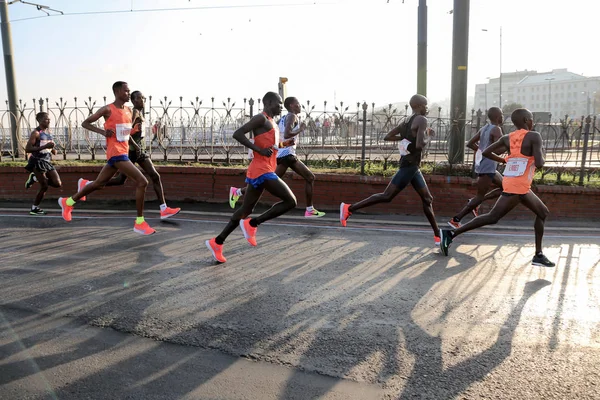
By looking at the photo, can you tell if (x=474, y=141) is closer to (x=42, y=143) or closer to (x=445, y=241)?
(x=445, y=241)

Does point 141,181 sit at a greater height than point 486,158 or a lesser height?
lesser

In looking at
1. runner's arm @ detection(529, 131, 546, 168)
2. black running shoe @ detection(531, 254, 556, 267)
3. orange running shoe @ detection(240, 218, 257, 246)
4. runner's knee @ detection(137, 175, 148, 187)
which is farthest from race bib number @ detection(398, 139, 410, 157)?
runner's knee @ detection(137, 175, 148, 187)

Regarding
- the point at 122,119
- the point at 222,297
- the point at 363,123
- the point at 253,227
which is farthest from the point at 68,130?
the point at 222,297

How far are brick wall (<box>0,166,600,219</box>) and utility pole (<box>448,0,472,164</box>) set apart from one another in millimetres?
1026

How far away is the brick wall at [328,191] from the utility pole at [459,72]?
3.37ft

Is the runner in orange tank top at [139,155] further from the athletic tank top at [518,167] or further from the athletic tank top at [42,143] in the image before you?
the athletic tank top at [518,167]

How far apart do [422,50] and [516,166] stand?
24.9 feet

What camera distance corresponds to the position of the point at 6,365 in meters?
3.21

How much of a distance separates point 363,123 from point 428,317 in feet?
20.4

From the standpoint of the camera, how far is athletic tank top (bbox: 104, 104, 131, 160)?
22.1 feet

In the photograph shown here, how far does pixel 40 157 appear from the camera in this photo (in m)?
8.91

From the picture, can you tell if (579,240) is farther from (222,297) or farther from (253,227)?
(222,297)

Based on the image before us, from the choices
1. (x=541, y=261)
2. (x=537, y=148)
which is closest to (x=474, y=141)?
(x=537, y=148)

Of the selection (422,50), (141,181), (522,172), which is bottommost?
(141,181)
